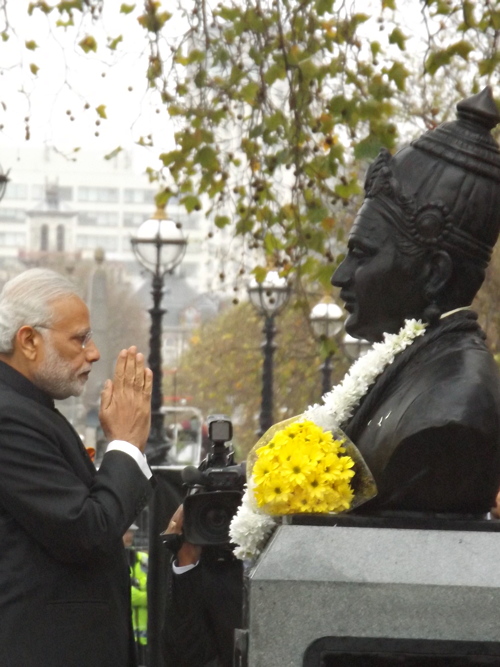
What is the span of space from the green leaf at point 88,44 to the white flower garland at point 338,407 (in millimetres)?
4892

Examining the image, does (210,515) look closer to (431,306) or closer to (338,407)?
(338,407)

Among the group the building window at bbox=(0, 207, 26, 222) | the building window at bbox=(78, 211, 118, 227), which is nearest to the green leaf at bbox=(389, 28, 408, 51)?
the building window at bbox=(0, 207, 26, 222)

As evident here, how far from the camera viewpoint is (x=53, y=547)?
12.7ft

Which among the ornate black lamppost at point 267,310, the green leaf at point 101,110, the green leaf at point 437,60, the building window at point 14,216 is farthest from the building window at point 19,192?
the green leaf at point 437,60

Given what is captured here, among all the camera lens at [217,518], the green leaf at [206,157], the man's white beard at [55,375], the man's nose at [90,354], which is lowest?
the camera lens at [217,518]

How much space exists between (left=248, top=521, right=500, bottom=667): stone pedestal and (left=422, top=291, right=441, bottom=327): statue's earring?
670 millimetres

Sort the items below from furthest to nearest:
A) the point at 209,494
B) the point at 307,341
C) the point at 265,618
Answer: the point at 307,341 < the point at 209,494 < the point at 265,618

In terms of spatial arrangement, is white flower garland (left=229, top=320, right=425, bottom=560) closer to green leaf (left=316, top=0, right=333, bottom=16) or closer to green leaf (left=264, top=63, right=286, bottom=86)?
green leaf (left=316, top=0, right=333, bottom=16)

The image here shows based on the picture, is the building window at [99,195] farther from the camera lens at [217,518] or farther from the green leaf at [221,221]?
the camera lens at [217,518]

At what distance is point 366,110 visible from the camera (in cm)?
793

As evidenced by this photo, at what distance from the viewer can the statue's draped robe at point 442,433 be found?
3.73 metres

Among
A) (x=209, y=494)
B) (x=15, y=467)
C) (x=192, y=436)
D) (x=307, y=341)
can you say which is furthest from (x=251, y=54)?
(x=192, y=436)

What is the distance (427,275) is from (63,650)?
156 centimetres

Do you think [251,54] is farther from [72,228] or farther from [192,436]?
[72,228]
